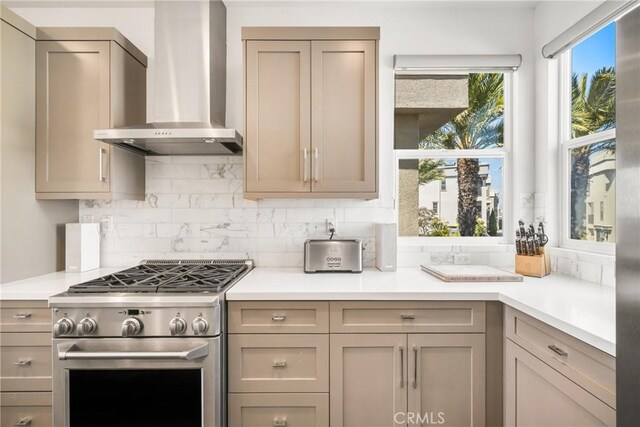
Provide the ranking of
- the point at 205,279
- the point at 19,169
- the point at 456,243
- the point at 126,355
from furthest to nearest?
the point at 456,243 → the point at 19,169 → the point at 205,279 → the point at 126,355

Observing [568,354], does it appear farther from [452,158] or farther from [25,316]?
[25,316]

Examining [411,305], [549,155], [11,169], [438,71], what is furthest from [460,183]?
[11,169]

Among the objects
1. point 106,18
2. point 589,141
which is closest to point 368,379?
point 589,141

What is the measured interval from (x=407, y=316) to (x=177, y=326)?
1.07 meters

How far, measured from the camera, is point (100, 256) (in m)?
2.40

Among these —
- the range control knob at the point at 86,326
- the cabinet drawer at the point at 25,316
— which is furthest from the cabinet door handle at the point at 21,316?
the range control knob at the point at 86,326

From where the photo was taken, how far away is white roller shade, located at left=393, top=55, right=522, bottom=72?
2350 millimetres

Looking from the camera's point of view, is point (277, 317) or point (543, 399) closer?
point (543, 399)

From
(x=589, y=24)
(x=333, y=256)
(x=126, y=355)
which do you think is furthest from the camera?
(x=333, y=256)

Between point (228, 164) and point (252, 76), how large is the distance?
0.64 metres

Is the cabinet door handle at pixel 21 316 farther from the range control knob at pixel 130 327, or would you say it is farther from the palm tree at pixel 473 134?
the palm tree at pixel 473 134

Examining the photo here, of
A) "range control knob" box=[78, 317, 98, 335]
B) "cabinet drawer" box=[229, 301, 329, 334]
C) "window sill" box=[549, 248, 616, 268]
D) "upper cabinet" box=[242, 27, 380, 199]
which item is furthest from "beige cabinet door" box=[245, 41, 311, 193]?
"window sill" box=[549, 248, 616, 268]

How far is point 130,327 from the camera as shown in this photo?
5.16 ft

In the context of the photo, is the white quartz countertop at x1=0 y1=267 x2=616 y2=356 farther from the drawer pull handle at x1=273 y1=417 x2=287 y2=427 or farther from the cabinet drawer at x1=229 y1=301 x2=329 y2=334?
the drawer pull handle at x1=273 y1=417 x2=287 y2=427
